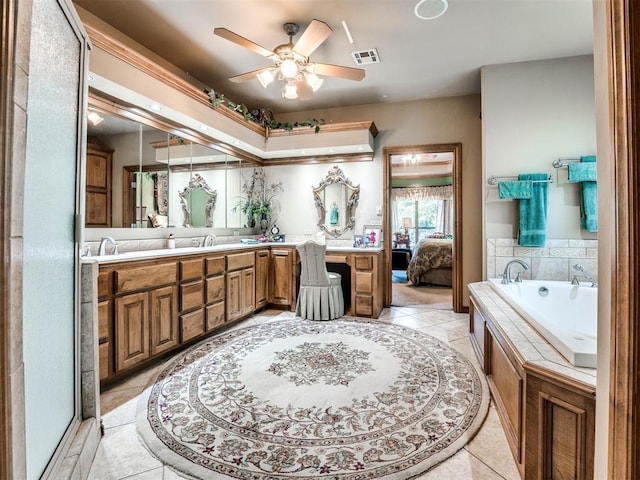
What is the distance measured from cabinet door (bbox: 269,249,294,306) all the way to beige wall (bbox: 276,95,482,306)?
63.3 inches

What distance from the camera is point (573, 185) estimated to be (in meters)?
3.32

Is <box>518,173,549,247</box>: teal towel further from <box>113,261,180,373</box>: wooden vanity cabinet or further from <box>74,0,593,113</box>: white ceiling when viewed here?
<box>113,261,180,373</box>: wooden vanity cabinet

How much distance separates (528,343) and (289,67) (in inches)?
105

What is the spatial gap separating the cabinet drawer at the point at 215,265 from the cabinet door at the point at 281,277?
3.46ft

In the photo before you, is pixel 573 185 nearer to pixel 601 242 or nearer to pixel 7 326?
pixel 601 242

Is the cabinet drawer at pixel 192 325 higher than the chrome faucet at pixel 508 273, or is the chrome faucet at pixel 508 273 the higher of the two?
the chrome faucet at pixel 508 273

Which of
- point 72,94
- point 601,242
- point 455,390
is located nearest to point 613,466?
point 601,242

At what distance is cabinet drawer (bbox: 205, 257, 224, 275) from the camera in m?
3.11

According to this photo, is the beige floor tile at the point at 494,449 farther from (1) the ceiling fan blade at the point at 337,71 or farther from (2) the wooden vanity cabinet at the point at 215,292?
(1) the ceiling fan blade at the point at 337,71

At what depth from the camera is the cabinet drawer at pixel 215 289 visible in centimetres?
312

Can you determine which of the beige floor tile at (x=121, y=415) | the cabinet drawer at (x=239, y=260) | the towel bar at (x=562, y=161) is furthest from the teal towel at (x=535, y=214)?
the beige floor tile at (x=121, y=415)

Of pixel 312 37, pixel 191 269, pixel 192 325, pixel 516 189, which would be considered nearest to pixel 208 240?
pixel 191 269

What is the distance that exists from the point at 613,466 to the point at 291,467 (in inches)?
48.3

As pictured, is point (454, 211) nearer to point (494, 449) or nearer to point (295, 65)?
point (295, 65)
